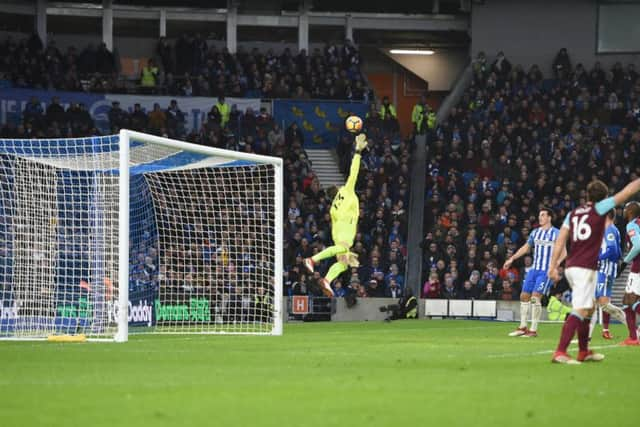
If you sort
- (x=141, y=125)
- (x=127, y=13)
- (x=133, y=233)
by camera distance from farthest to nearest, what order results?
1. (x=127, y=13)
2. (x=141, y=125)
3. (x=133, y=233)

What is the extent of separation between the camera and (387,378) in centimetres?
1060

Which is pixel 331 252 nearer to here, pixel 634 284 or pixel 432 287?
pixel 634 284

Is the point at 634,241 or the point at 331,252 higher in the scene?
the point at 634,241

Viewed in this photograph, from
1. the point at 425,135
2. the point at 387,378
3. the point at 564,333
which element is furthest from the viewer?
the point at 425,135

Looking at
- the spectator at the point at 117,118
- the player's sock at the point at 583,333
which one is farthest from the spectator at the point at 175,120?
the player's sock at the point at 583,333

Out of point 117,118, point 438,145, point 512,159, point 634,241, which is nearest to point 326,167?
point 438,145

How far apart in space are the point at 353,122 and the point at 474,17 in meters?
23.4

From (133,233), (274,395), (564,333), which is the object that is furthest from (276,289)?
(274,395)

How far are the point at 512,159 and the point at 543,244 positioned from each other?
1598 cm

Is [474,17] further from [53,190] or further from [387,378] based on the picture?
[387,378]

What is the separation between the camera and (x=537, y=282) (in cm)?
1938

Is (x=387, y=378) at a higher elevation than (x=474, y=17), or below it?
below

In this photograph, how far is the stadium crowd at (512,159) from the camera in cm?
3081

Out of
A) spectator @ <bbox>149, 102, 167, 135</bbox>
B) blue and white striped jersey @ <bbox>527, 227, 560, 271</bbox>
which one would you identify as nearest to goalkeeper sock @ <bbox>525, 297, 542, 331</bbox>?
blue and white striped jersey @ <bbox>527, 227, 560, 271</bbox>
